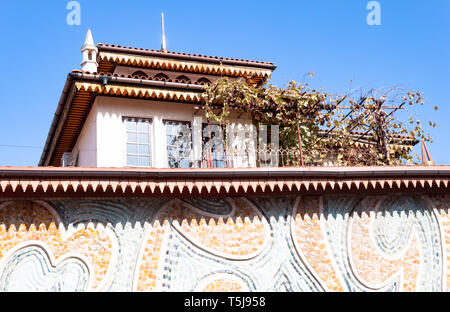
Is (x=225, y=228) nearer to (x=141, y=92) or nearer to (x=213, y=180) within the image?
(x=213, y=180)

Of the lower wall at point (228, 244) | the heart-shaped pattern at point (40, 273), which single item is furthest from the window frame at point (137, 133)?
the heart-shaped pattern at point (40, 273)

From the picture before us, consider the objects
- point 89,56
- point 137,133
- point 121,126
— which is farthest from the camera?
point 89,56

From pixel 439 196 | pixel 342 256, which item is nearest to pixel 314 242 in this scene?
pixel 342 256

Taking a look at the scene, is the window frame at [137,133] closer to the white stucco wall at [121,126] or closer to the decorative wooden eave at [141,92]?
the white stucco wall at [121,126]

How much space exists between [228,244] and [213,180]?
Answer: 1185 millimetres

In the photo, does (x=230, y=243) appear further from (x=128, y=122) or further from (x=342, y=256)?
(x=128, y=122)

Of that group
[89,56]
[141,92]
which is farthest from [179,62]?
[141,92]

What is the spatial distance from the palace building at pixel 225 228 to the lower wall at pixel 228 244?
0.06 ft

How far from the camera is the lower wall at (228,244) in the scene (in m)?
8.77

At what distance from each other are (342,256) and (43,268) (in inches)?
204

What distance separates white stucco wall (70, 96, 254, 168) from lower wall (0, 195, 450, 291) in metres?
3.42

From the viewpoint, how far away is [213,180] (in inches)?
370

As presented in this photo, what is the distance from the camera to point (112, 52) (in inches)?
568

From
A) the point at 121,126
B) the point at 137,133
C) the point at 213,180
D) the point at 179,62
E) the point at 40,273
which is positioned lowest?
the point at 40,273
